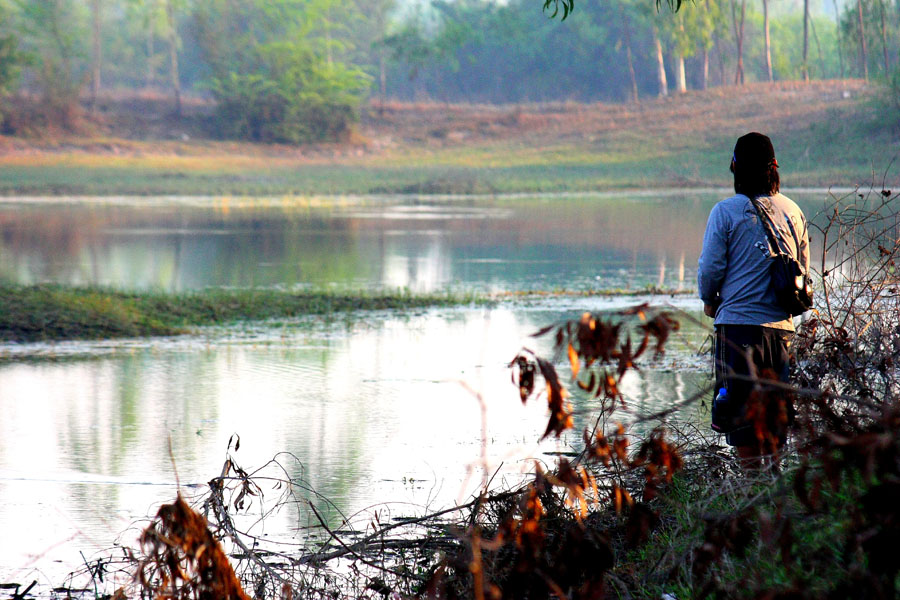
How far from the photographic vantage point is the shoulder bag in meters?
4.84

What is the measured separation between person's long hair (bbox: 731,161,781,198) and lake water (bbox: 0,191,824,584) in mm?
1078

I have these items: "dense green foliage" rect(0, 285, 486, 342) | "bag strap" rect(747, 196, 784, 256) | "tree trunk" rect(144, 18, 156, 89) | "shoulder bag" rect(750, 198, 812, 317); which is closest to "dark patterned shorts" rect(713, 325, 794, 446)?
"shoulder bag" rect(750, 198, 812, 317)

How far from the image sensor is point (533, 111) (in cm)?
5431

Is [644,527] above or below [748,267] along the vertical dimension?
below

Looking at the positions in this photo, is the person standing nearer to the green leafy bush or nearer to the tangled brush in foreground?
the tangled brush in foreground

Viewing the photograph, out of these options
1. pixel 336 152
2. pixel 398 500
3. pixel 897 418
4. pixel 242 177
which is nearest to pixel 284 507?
pixel 398 500

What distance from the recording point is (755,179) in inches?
196

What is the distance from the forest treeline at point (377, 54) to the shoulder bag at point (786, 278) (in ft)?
119

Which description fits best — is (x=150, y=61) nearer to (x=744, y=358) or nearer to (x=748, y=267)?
(x=748, y=267)

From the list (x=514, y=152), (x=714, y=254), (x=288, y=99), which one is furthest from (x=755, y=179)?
(x=288, y=99)

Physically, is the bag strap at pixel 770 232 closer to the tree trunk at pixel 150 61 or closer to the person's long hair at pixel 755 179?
the person's long hair at pixel 755 179

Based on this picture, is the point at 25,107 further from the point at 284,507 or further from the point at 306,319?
the point at 284,507

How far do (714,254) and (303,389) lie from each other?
4.99 m

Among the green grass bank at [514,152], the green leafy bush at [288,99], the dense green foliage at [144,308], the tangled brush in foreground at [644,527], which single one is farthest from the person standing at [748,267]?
the green leafy bush at [288,99]
